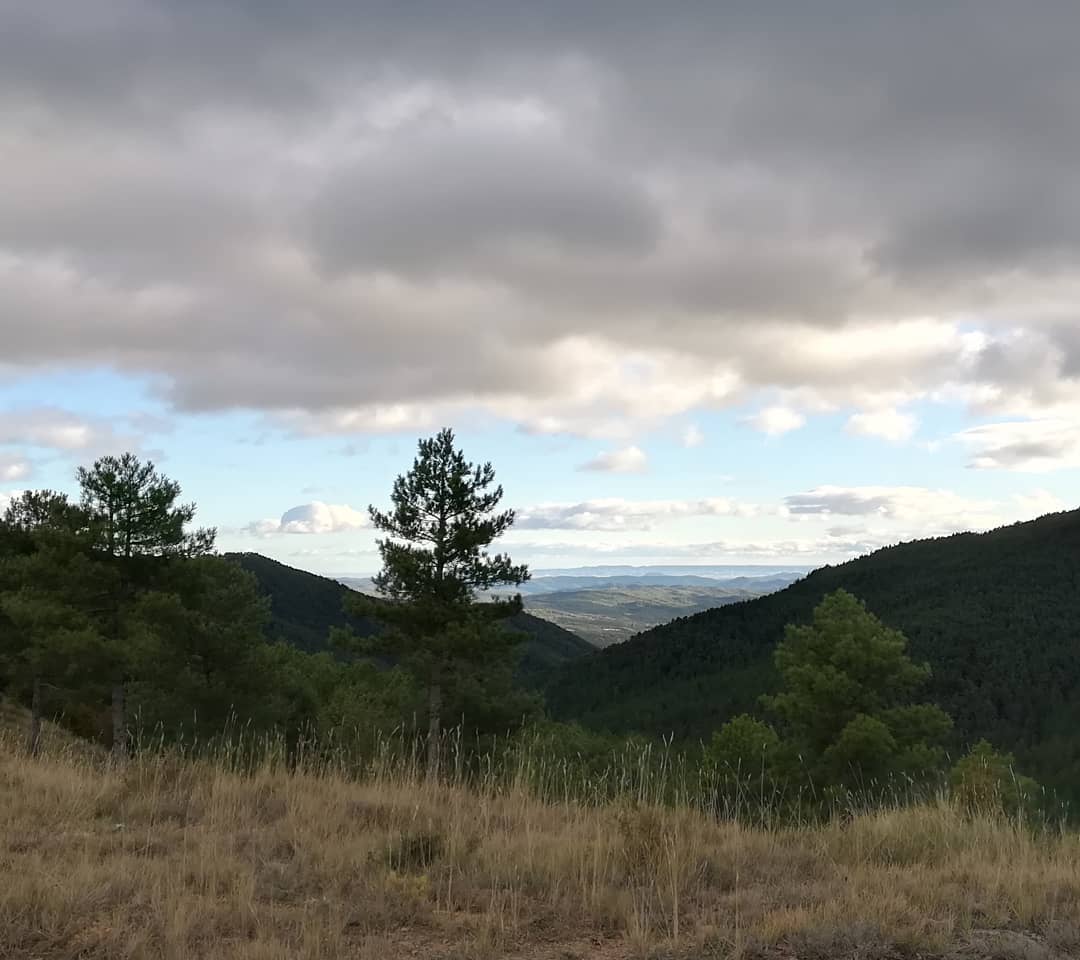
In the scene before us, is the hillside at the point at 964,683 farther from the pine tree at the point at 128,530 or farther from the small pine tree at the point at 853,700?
the pine tree at the point at 128,530

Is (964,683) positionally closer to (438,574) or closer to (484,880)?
(438,574)

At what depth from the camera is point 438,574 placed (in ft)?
97.9

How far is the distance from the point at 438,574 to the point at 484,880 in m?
24.6

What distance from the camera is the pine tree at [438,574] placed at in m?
29.1

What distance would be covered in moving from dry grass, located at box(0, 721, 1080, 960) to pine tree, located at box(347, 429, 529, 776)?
21503 millimetres

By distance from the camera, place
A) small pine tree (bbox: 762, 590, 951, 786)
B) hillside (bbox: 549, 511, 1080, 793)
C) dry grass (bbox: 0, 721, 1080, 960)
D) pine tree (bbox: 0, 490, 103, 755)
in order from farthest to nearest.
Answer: hillside (bbox: 549, 511, 1080, 793), small pine tree (bbox: 762, 590, 951, 786), pine tree (bbox: 0, 490, 103, 755), dry grass (bbox: 0, 721, 1080, 960)

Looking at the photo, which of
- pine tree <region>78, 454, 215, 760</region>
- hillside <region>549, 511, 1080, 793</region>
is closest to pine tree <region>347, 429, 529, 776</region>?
pine tree <region>78, 454, 215, 760</region>

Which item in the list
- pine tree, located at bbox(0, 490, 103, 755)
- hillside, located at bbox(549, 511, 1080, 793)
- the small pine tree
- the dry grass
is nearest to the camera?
the dry grass

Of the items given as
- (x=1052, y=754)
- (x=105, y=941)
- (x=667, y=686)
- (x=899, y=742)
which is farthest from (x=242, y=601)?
(x=667, y=686)

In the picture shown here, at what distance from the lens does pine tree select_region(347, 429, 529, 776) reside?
95.3ft

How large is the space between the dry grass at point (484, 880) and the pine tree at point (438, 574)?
21.5 meters

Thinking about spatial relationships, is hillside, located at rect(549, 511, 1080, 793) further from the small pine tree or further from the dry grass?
the dry grass

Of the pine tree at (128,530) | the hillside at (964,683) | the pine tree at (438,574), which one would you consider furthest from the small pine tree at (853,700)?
the hillside at (964,683)

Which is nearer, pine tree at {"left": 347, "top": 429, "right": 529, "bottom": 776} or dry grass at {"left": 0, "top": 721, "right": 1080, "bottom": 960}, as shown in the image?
dry grass at {"left": 0, "top": 721, "right": 1080, "bottom": 960}
